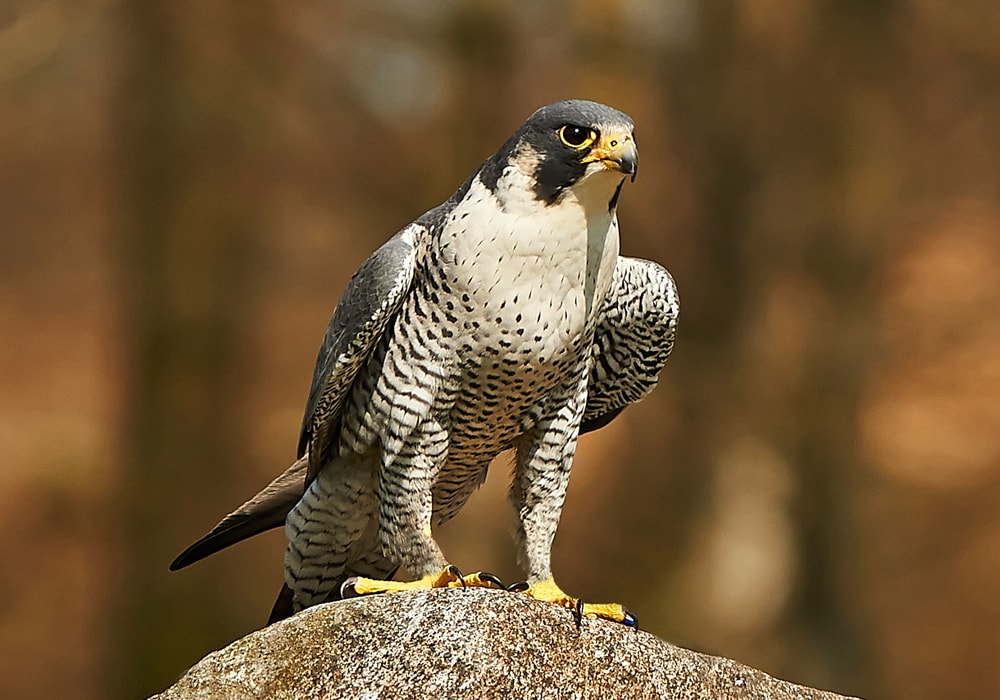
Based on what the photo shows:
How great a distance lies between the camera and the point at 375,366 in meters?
3.67

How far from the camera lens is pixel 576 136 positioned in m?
3.34

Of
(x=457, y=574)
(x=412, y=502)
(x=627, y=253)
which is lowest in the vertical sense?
(x=457, y=574)

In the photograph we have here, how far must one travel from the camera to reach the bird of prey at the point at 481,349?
339 cm

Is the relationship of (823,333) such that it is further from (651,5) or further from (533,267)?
(533,267)

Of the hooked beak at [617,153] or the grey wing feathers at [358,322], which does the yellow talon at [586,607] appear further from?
the hooked beak at [617,153]

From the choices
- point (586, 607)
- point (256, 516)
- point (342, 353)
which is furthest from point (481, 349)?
point (256, 516)

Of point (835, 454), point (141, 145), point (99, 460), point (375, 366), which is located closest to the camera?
point (375, 366)

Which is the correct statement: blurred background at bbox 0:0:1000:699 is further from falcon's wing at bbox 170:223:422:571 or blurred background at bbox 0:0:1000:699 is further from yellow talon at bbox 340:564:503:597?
yellow talon at bbox 340:564:503:597

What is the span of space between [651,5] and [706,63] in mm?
472

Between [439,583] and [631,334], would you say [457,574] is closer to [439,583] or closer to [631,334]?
[439,583]

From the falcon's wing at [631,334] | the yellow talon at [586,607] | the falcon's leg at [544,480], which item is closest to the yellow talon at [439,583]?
the yellow talon at [586,607]

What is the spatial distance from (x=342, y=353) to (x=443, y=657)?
90 cm

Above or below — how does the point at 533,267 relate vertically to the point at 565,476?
above

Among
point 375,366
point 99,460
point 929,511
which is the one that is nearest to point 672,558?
point 375,366
